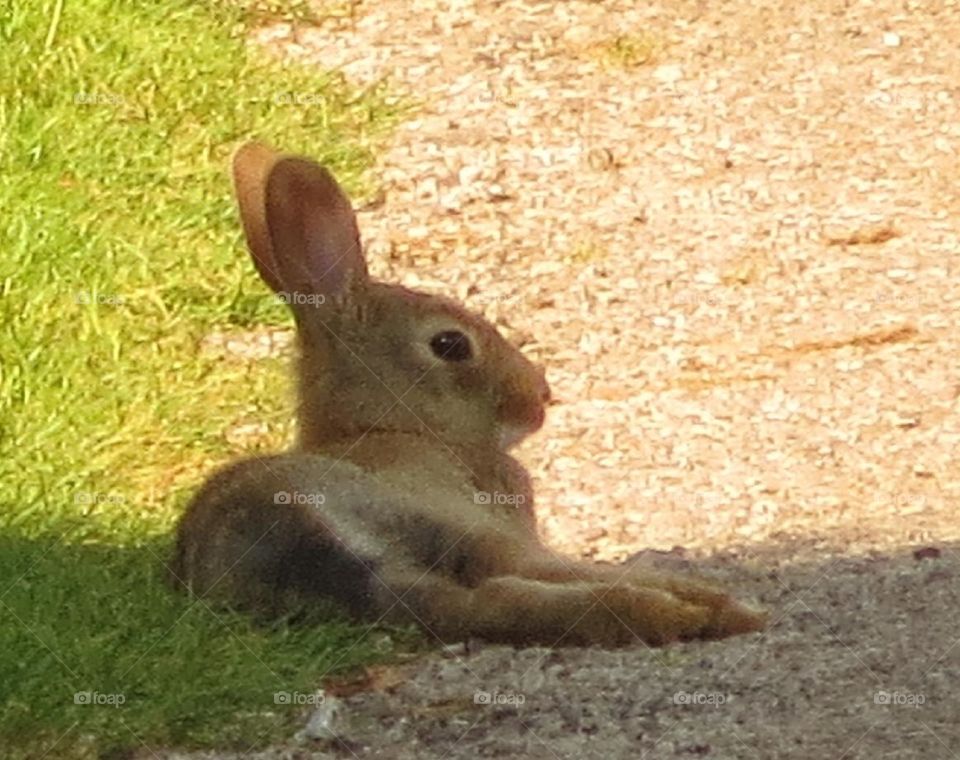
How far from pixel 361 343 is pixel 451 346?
238 millimetres

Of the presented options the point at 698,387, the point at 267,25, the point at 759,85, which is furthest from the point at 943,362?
the point at 267,25

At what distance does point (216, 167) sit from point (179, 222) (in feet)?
1.00

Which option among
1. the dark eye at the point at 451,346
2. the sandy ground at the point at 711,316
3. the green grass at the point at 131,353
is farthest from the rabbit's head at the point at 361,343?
the sandy ground at the point at 711,316

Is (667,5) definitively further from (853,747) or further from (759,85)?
(853,747)

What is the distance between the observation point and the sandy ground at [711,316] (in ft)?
18.7

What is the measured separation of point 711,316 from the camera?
8055 millimetres

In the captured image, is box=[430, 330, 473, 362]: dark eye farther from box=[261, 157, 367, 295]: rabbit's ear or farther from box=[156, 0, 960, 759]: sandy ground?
box=[156, 0, 960, 759]: sandy ground

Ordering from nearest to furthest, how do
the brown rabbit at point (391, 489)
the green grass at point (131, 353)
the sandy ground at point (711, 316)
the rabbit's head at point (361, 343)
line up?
the sandy ground at point (711, 316) < the green grass at point (131, 353) < the brown rabbit at point (391, 489) < the rabbit's head at point (361, 343)

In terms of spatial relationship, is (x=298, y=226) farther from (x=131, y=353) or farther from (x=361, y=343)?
(x=131, y=353)

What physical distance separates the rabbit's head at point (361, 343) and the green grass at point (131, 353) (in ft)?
1.47

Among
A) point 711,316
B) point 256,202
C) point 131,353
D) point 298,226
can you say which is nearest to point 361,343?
point 298,226

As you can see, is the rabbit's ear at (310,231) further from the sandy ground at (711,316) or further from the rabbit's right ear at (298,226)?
the sandy ground at (711,316)

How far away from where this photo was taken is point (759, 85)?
9.10 meters

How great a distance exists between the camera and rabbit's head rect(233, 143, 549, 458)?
677 cm
